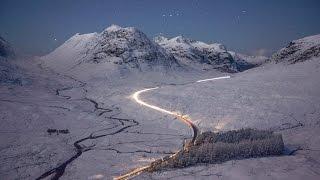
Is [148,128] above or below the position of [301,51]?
below

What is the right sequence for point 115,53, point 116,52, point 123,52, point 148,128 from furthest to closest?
point 116,52
point 115,53
point 123,52
point 148,128

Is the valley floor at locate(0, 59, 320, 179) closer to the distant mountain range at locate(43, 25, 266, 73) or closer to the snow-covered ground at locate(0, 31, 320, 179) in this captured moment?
the snow-covered ground at locate(0, 31, 320, 179)

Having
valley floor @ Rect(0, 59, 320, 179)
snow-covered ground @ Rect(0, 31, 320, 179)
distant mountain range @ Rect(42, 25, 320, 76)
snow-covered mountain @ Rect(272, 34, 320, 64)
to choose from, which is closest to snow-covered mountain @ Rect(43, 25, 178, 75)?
distant mountain range @ Rect(42, 25, 320, 76)

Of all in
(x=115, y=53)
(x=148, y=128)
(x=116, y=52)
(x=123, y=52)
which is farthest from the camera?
(x=116, y=52)

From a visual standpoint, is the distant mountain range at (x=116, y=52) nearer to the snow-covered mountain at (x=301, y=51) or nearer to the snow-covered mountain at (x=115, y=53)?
the snow-covered mountain at (x=115, y=53)

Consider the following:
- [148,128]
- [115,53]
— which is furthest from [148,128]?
[115,53]

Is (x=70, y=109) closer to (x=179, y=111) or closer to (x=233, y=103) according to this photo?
(x=179, y=111)

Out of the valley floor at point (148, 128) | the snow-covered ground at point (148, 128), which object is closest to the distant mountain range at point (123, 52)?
the snow-covered ground at point (148, 128)

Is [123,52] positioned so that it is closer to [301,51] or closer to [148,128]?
[301,51]
